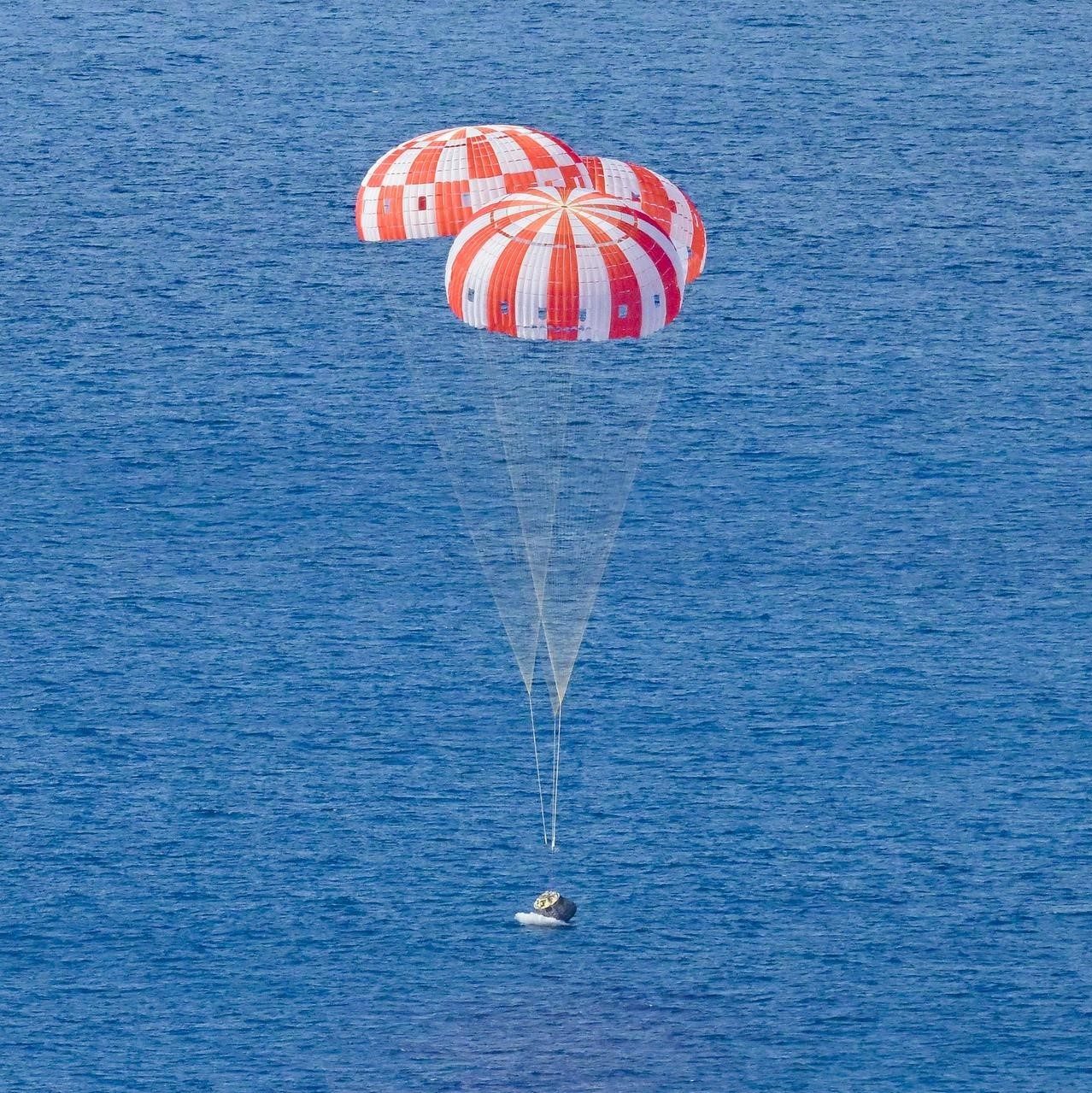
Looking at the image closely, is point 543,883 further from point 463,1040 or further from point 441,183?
point 441,183

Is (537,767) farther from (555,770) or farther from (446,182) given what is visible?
(446,182)

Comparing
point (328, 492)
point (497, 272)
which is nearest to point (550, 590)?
point (328, 492)

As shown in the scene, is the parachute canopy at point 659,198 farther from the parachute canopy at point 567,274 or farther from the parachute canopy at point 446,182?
the parachute canopy at point 567,274

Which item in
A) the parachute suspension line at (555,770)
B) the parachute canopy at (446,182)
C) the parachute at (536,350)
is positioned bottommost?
the parachute suspension line at (555,770)

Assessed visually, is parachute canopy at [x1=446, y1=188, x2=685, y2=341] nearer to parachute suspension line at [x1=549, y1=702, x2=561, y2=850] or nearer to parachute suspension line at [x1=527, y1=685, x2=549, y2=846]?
parachute suspension line at [x1=549, y1=702, x2=561, y2=850]

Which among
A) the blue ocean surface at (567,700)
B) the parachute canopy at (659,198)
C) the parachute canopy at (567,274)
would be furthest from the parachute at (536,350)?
the blue ocean surface at (567,700)

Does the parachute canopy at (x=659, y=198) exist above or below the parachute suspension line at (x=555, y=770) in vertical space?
above

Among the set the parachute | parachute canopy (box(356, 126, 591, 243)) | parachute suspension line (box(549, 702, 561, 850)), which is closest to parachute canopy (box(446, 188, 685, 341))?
the parachute
